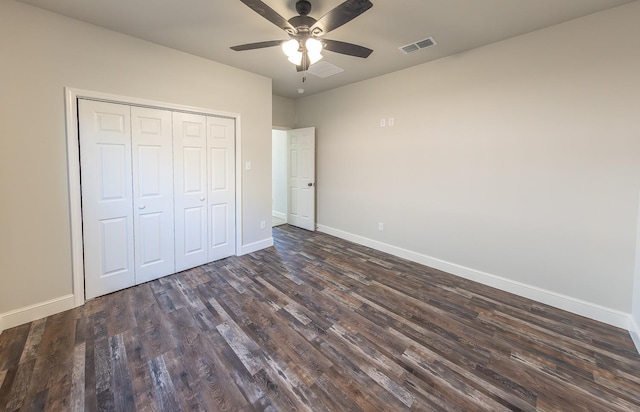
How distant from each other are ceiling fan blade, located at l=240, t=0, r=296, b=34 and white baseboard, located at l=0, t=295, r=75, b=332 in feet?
10.3

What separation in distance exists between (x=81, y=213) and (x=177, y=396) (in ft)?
7.07

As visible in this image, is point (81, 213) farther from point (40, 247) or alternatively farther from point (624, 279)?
point (624, 279)

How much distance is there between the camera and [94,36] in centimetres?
Result: 265

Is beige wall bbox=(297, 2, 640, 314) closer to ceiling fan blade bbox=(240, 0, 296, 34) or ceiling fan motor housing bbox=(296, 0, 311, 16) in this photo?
ceiling fan motor housing bbox=(296, 0, 311, 16)

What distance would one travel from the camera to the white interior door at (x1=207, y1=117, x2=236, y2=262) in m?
3.67

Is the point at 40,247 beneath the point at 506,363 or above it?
above

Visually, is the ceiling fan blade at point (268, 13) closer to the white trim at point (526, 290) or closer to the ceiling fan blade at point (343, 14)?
the ceiling fan blade at point (343, 14)

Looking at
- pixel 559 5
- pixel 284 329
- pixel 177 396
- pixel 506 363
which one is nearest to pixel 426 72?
pixel 559 5

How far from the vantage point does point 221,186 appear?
12.5 feet

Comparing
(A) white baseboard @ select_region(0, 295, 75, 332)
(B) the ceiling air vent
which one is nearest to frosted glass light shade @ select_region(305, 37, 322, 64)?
(B) the ceiling air vent

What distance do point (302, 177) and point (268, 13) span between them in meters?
3.82

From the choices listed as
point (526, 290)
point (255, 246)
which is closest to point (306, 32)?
point (255, 246)

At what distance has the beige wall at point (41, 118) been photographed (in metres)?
2.29

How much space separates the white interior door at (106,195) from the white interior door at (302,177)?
3.07 m
